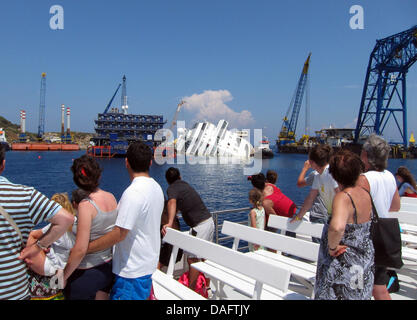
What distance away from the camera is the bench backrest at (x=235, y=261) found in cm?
236

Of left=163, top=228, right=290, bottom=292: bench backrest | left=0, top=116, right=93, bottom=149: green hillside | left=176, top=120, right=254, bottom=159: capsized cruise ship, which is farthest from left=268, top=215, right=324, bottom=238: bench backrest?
left=0, top=116, right=93, bottom=149: green hillside

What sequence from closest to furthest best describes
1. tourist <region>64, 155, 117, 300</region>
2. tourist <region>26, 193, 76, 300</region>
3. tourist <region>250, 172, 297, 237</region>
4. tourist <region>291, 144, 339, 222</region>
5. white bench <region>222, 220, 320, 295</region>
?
tourist <region>26, 193, 76, 300</region> < tourist <region>64, 155, 117, 300</region> < white bench <region>222, 220, 320, 295</region> < tourist <region>291, 144, 339, 222</region> < tourist <region>250, 172, 297, 237</region>

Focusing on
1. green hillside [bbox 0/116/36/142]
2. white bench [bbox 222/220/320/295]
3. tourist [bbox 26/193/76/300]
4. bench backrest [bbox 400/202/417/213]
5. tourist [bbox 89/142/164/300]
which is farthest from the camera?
green hillside [bbox 0/116/36/142]

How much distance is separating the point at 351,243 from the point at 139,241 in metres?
1.51

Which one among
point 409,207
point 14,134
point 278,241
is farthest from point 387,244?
point 14,134

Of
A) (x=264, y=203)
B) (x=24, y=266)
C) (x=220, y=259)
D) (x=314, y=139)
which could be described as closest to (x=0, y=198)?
(x=24, y=266)

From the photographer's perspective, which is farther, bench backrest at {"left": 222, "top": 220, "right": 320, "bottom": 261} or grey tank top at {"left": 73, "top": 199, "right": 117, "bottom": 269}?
bench backrest at {"left": 222, "top": 220, "right": 320, "bottom": 261}

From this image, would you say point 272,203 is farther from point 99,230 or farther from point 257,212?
point 99,230

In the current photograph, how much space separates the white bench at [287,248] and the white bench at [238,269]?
41 cm

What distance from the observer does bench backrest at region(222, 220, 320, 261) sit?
10.3ft

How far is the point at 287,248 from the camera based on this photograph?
3316 mm

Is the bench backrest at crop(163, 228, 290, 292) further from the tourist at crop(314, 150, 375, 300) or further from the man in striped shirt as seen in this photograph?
the man in striped shirt

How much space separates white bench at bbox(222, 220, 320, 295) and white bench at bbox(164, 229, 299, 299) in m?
0.41

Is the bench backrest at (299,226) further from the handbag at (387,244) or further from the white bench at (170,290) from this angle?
the white bench at (170,290)
